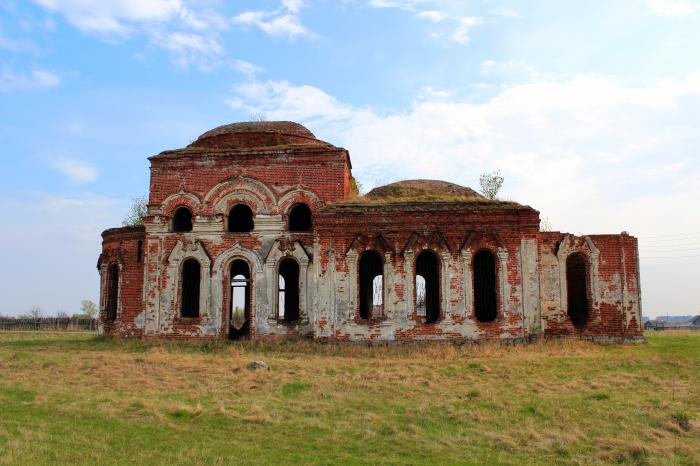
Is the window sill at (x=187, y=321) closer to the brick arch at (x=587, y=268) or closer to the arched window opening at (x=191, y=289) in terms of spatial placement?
the arched window opening at (x=191, y=289)

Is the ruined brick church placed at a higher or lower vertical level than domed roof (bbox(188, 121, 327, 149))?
lower

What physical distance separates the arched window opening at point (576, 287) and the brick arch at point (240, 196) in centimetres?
1064

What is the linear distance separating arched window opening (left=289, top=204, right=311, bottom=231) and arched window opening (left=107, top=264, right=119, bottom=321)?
22.8ft

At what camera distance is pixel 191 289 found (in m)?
22.4

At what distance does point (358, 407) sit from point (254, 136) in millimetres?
13839

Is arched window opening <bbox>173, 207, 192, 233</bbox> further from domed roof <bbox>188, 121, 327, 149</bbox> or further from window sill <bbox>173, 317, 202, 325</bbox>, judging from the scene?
window sill <bbox>173, 317, 202, 325</bbox>

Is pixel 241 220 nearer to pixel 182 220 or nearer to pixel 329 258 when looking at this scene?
pixel 182 220

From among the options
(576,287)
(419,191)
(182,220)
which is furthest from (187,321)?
(576,287)

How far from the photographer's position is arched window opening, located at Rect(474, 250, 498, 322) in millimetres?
20047

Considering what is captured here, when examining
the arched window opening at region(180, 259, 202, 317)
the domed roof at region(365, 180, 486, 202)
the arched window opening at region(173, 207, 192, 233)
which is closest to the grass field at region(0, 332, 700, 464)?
the arched window opening at region(180, 259, 202, 317)

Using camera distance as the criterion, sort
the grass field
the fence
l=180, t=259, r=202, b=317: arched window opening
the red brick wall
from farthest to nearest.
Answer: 1. the fence
2. l=180, t=259, r=202, b=317: arched window opening
3. the red brick wall
4. the grass field

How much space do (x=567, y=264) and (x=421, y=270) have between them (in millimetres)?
5365

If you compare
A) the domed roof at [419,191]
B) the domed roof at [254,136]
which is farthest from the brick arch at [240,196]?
the domed roof at [419,191]

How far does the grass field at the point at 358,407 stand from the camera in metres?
8.30
